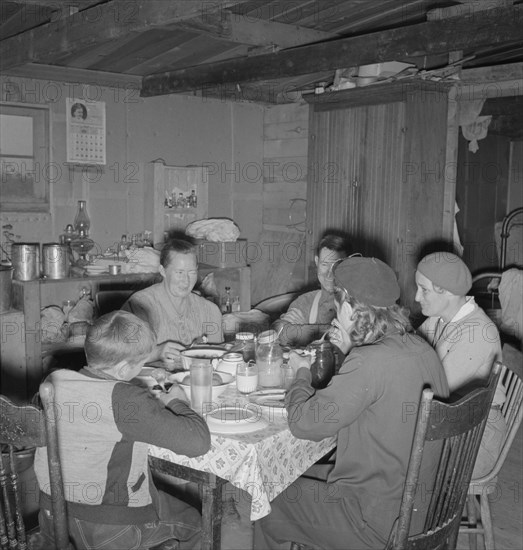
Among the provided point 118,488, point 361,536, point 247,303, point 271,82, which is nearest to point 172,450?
point 118,488

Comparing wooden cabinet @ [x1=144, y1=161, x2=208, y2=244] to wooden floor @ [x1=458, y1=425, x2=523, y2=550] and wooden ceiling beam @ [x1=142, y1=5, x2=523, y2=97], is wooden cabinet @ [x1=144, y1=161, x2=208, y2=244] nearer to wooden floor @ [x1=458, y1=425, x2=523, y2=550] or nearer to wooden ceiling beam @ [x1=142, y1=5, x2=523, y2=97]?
wooden ceiling beam @ [x1=142, y1=5, x2=523, y2=97]

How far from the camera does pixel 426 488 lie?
215 centimetres

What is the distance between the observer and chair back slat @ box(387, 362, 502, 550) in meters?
1.95

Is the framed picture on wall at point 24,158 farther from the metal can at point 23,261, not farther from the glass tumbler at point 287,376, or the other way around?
the glass tumbler at point 287,376

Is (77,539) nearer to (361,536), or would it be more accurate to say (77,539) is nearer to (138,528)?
(138,528)

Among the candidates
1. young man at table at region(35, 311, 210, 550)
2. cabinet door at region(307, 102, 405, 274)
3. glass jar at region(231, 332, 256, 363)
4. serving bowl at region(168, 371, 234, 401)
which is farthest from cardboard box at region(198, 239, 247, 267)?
young man at table at region(35, 311, 210, 550)

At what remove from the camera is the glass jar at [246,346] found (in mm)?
3166

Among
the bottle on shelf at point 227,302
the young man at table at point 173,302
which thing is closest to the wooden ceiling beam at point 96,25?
the young man at table at point 173,302

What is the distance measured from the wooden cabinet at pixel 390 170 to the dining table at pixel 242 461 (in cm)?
282

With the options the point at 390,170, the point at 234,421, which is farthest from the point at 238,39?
the point at 234,421

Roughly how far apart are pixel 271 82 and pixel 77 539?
4625 millimetres

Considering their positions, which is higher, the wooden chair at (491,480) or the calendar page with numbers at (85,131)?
the calendar page with numbers at (85,131)

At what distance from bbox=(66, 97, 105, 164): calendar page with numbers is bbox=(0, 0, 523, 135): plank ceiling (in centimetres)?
22

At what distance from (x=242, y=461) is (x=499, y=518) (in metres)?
1.99
